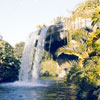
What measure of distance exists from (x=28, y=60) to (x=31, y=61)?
553mm

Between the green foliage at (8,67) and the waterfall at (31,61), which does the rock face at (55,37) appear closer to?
the waterfall at (31,61)

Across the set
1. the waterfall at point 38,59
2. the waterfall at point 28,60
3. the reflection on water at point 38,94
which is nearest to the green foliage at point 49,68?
the waterfall at point 28,60

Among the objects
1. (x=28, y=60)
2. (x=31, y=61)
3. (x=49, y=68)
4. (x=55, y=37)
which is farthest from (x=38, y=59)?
(x=49, y=68)

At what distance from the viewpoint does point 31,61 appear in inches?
1174

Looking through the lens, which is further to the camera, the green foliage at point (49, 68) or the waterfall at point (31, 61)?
the green foliage at point (49, 68)

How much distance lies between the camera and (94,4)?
3184 centimetres

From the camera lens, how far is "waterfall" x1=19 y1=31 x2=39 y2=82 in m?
28.6

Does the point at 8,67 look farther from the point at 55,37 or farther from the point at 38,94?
the point at 38,94

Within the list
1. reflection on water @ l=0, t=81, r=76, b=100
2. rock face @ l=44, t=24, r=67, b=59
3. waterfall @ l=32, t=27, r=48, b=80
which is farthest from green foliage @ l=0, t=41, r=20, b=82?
reflection on water @ l=0, t=81, r=76, b=100

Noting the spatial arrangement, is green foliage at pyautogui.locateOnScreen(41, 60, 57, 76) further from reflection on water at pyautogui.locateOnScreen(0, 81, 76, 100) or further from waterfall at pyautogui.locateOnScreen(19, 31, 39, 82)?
reflection on water at pyautogui.locateOnScreen(0, 81, 76, 100)

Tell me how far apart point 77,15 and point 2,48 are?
535 inches

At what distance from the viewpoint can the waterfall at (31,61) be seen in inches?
1120

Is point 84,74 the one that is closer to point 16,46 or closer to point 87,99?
point 87,99

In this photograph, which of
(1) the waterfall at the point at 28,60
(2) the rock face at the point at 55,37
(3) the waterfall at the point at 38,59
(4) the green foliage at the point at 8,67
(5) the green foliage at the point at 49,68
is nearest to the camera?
(4) the green foliage at the point at 8,67
